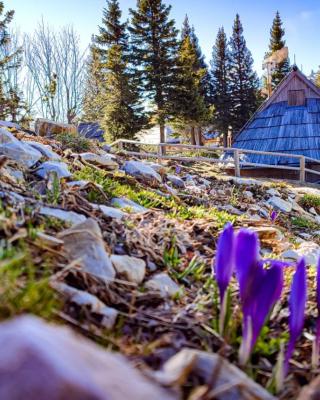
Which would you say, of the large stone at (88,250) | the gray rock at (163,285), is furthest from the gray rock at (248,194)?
the large stone at (88,250)

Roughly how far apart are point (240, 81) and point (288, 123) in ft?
50.2

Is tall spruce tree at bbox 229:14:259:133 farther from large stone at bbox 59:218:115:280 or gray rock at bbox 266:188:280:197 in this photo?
large stone at bbox 59:218:115:280

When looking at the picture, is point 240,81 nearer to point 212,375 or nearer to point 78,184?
point 78,184

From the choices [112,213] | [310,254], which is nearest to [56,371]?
[112,213]

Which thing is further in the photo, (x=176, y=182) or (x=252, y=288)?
(x=176, y=182)

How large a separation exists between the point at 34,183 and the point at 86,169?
56.8 inches

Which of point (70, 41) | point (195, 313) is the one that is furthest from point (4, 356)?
point (70, 41)

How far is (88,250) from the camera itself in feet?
5.17

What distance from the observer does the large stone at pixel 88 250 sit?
60.5 inches

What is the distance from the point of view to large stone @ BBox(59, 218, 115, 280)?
5.04 feet

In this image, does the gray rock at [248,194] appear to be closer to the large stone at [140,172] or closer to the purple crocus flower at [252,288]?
the large stone at [140,172]

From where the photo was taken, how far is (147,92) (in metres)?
26.4

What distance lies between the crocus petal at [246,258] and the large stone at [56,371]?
71 centimetres

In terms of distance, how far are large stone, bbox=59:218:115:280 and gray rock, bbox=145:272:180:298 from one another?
182 mm
